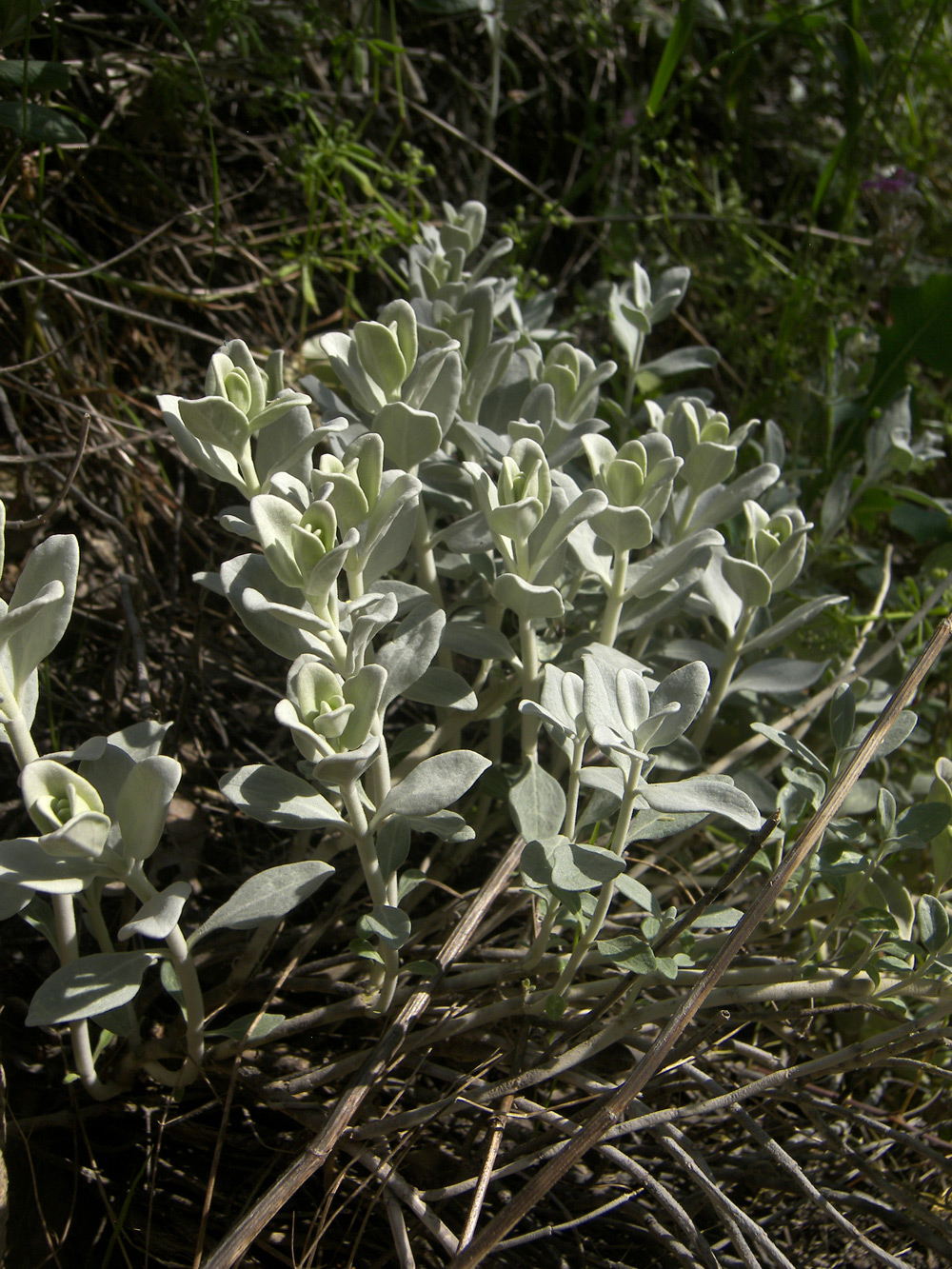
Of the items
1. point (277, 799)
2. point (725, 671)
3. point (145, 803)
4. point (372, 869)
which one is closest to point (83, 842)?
point (145, 803)

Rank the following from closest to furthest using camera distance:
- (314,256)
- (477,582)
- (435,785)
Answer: (435,785), (477,582), (314,256)

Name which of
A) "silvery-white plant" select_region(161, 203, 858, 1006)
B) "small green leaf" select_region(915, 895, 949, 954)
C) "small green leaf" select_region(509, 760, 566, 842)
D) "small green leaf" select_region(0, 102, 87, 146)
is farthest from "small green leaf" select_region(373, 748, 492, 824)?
"small green leaf" select_region(0, 102, 87, 146)

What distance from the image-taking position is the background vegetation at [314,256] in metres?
1.03

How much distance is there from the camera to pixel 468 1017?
0.94m

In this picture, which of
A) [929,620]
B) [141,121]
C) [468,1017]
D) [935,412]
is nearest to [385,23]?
[141,121]

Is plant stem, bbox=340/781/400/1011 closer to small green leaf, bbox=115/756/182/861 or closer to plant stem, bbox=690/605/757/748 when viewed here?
small green leaf, bbox=115/756/182/861

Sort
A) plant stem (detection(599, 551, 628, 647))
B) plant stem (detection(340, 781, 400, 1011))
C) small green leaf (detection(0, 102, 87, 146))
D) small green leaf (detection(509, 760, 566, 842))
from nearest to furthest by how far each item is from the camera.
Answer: plant stem (detection(340, 781, 400, 1011)), small green leaf (detection(509, 760, 566, 842)), plant stem (detection(599, 551, 628, 647)), small green leaf (detection(0, 102, 87, 146))

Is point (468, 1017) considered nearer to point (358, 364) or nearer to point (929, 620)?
point (358, 364)

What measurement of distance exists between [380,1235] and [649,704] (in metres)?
0.62

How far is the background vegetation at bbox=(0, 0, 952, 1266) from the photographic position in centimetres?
103

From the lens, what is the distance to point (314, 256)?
154 cm

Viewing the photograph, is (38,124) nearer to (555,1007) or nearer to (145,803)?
(145,803)

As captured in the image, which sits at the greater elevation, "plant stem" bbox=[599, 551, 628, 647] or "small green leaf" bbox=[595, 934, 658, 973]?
"plant stem" bbox=[599, 551, 628, 647]

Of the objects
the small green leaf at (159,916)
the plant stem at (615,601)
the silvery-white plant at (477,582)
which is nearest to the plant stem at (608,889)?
the silvery-white plant at (477,582)
